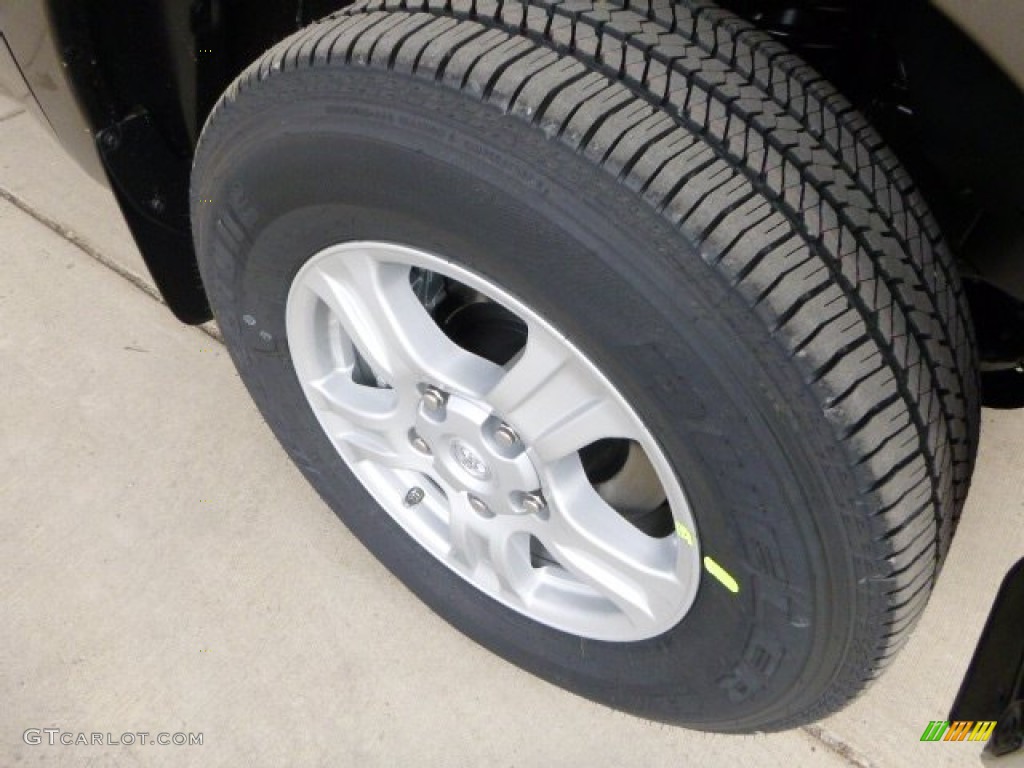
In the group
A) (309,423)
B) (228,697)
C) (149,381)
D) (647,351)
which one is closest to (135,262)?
(149,381)

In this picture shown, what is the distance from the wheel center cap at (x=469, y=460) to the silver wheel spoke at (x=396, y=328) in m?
Result: 0.12

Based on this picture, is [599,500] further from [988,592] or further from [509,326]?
[988,592]

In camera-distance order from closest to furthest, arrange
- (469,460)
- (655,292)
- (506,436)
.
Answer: (655,292) < (506,436) < (469,460)

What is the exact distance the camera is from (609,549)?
1402mm

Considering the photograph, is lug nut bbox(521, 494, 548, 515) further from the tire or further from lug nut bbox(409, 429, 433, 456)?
lug nut bbox(409, 429, 433, 456)

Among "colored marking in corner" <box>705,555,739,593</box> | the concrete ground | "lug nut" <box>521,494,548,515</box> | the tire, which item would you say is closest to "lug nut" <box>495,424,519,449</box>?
the tire

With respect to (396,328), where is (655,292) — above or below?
above

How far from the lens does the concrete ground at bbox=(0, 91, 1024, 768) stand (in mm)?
1735

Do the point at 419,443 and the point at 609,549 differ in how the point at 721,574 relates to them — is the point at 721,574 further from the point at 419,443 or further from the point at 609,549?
the point at 419,443

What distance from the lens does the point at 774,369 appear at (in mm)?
998

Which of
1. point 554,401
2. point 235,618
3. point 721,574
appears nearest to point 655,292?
point 554,401

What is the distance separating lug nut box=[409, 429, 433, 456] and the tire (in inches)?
2.3

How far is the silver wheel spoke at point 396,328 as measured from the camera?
1381 mm

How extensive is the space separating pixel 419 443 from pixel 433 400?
16 centimetres
